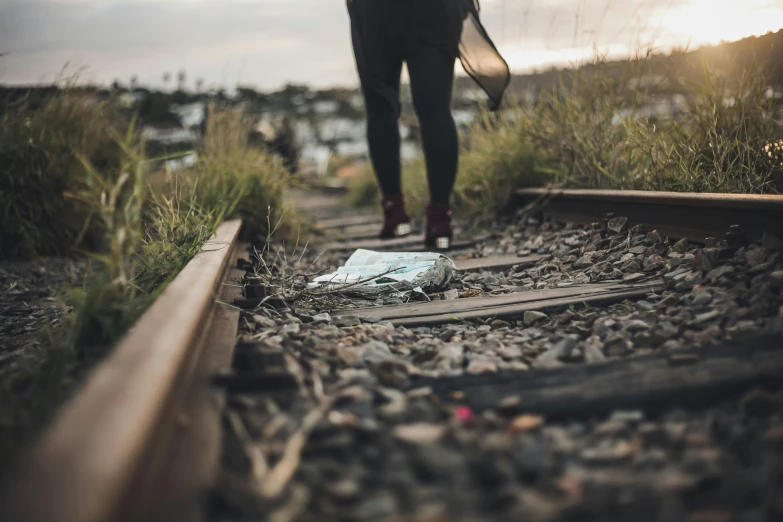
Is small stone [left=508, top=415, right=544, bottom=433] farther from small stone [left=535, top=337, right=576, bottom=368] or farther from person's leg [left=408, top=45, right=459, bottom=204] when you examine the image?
person's leg [left=408, top=45, right=459, bottom=204]

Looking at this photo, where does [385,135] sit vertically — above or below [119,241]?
above

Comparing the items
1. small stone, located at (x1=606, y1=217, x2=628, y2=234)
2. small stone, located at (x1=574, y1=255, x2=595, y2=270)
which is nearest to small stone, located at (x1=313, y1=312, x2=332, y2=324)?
small stone, located at (x1=574, y1=255, x2=595, y2=270)

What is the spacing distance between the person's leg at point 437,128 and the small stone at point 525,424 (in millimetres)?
2181

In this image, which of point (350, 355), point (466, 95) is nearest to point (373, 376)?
point (350, 355)

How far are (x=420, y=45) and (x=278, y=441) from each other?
2435mm

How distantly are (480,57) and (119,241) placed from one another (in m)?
2.56

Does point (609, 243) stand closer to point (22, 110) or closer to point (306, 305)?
point (306, 305)

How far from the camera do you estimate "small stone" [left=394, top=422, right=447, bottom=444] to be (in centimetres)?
99

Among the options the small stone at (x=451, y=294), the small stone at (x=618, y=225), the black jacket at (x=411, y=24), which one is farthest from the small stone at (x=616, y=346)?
the black jacket at (x=411, y=24)

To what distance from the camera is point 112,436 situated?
755 mm

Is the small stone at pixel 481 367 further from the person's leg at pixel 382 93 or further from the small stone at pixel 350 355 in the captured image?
the person's leg at pixel 382 93

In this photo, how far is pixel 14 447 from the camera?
0.89m

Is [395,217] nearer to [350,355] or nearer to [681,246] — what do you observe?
[681,246]

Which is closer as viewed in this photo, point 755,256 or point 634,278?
point 755,256
